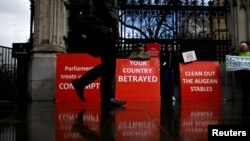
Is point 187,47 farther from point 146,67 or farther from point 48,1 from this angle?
point 48,1

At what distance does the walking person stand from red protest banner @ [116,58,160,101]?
467cm

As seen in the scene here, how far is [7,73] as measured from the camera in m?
13.7

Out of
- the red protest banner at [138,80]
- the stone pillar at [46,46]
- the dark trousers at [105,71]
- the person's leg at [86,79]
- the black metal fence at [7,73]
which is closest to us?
the dark trousers at [105,71]

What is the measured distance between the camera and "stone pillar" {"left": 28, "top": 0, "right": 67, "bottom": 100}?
39.8 ft

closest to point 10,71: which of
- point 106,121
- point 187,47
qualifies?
point 187,47

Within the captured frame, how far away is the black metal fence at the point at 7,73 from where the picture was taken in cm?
1316

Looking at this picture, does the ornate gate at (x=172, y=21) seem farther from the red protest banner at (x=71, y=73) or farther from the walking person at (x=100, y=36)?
the walking person at (x=100, y=36)


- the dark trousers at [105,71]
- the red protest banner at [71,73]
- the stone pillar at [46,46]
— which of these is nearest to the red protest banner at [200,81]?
the red protest banner at [71,73]

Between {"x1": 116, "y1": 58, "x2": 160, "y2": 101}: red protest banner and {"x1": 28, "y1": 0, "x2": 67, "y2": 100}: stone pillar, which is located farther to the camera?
{"x1": 28, "y1": 0, "x2": 67, "y2": 100}: stone pillar

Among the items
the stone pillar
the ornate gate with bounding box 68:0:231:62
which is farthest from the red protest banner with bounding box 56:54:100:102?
the ornate gate with bounding box 68:0:231:62

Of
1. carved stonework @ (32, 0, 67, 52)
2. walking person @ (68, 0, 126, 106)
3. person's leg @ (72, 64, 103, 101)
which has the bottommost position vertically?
person's leg @ (72, 64, 103, 101)

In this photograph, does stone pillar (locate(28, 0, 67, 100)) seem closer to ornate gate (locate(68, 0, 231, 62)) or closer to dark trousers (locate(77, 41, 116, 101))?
ornate gate (locate(68, 0, 231, 62))

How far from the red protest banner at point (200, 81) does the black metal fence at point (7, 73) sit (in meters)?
5.49

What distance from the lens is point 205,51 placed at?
13781 mm
